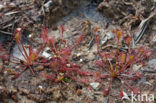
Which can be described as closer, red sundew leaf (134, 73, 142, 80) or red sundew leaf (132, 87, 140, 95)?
red sundew leaf (132, 87, 140, 95)

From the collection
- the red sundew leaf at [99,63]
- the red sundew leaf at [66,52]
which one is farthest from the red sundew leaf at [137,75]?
the red sundew leaf at [66,52]

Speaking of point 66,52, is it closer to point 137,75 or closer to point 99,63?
point 99,63

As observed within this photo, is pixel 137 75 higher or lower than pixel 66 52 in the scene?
lower

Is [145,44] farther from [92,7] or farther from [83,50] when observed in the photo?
[92,7]

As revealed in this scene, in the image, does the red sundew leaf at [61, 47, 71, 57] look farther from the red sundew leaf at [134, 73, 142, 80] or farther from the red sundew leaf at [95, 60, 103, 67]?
the red sundew leaf at [134, 73, 142, 80]

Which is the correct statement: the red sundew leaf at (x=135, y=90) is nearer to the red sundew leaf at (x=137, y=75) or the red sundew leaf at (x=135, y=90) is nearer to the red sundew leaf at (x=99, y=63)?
the red sundew leaf at (x=137, y=75)

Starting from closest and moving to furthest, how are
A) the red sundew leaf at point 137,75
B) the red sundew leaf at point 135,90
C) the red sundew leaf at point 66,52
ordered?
1. the red sundew leaf at point 135,90
2. the red sundew leaf at point 137,75
3. the red sundew leaf at point 66,52

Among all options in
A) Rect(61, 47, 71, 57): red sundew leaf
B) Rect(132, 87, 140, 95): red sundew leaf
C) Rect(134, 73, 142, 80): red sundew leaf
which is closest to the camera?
Rect(132, 87, 140, 95): red sundew leaf

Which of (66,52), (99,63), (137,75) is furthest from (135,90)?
(66,52)

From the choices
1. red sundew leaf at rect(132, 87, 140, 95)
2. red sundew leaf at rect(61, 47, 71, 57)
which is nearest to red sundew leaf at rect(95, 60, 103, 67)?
red sundew leaf at rect(61, 47, 71, 57)

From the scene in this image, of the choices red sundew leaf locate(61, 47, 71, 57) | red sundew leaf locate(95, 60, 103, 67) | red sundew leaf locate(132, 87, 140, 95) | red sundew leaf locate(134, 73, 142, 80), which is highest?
red sundew leaf locate(61, 47, 71, 57)

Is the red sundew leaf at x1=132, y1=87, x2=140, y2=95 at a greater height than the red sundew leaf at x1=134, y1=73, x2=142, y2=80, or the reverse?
the red sundew leaf at x1=134, y1=73, x2=142, y2=80
